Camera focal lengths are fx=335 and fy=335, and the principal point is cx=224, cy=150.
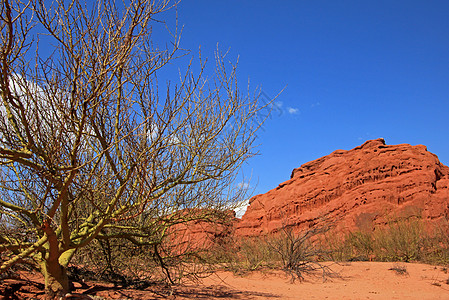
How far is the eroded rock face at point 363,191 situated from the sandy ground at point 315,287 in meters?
6.94

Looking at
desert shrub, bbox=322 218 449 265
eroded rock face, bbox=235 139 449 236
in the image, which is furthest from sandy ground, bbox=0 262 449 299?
eroded rock face, bbox=235 139 449 236

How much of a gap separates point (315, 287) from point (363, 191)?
1508cm

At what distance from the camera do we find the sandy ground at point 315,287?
5758 millimetres

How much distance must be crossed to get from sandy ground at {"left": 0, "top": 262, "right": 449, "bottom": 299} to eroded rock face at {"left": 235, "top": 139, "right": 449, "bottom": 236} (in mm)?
6936

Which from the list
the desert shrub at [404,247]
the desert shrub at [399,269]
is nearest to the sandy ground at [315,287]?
the desert shrub at [399,269]

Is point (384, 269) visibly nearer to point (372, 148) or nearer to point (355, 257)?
point (355, 257)

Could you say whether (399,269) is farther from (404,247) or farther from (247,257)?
(247,257)

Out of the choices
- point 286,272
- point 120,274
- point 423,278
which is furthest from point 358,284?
point 120,274

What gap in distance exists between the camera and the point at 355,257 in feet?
44.7

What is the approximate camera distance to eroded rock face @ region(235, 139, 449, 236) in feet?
62.5

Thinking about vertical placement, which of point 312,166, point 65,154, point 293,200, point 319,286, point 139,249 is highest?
point 312,166

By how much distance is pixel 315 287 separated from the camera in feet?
27.5

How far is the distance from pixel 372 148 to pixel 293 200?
6.95 meters

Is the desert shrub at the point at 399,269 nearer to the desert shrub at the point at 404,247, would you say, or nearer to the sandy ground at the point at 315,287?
the sandy ground at the point at 315,287
